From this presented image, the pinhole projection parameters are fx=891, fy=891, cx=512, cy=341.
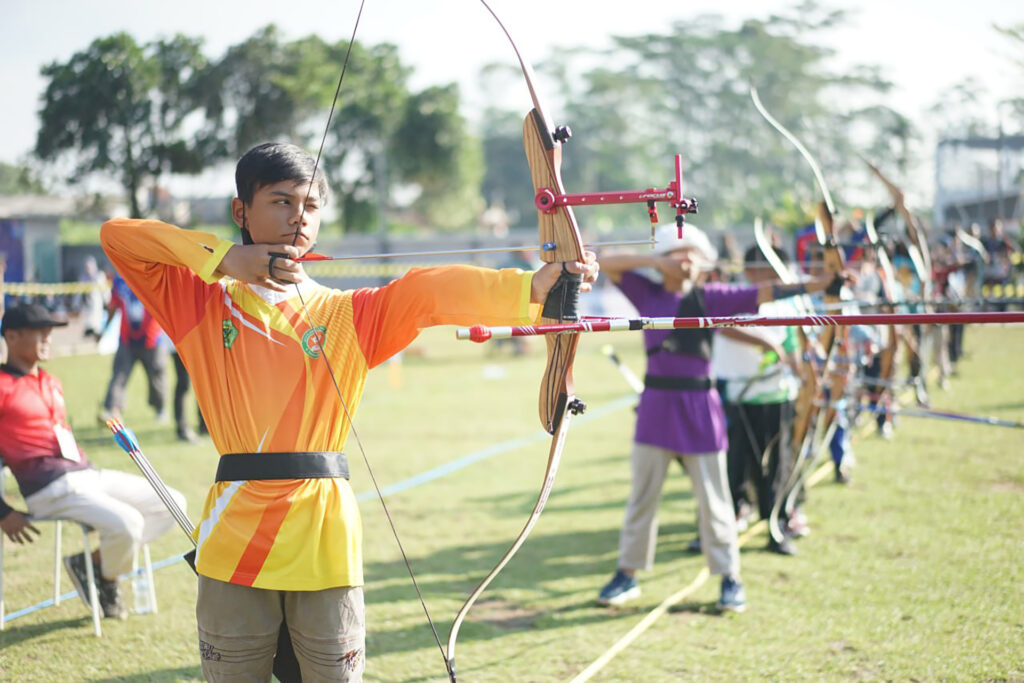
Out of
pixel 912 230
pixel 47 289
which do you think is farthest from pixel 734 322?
pixel 47 289

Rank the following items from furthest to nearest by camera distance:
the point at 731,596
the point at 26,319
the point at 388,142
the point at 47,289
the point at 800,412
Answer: the point at 388,142 → the point at 47,289 → the point at 800,412 → the point at 26,319 → the point at 731,596

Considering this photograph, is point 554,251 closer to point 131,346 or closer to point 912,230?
point 912,230

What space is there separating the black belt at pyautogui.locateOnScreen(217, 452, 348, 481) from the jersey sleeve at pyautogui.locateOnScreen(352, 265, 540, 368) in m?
0.29

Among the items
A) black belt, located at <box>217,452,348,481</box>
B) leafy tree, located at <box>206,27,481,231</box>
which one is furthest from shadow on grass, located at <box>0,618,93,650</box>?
leafy tree, located at <box>206,27,481,231</box>

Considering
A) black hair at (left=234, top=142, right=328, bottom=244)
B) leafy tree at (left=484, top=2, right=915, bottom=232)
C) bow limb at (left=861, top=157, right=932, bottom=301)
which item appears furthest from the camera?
leafy tree at (left=484, top=2, right=915, bottom=232)

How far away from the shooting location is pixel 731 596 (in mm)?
4020

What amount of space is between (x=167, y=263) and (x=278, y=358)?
35 cm

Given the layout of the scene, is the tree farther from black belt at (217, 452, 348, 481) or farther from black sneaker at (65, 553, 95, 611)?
black belt at (217, 452, 348, 481)

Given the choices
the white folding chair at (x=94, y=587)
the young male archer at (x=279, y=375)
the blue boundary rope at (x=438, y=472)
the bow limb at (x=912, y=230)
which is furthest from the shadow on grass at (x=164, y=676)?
the bow limb at (x=912, y=230)

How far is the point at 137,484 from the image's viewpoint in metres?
4.09

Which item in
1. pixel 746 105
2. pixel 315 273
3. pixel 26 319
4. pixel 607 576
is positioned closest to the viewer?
pixel 26 319

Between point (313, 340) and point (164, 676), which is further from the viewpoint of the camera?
point (164, 676)

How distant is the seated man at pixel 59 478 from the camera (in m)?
3.83

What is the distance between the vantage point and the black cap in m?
4.10
